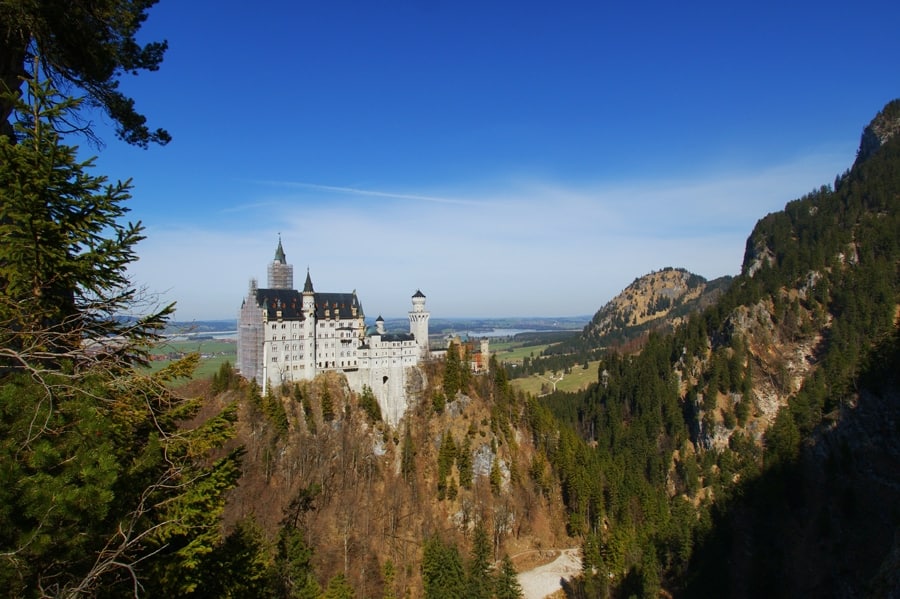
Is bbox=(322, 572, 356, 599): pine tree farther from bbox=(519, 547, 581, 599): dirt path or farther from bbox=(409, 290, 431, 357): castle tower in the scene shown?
bbox=(409, 290, 431, 357): castle tower

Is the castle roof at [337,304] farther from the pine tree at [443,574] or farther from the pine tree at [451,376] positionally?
the pine tree at [443,574]

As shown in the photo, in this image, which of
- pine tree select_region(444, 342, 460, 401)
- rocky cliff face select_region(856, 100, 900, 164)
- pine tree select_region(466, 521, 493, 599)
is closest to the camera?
pine tree select_region(466, 521, 493, 599)

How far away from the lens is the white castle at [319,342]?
70375 mm

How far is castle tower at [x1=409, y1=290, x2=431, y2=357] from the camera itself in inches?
3147

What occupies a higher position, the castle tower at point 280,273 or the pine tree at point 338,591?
the castle tower at point 280,273

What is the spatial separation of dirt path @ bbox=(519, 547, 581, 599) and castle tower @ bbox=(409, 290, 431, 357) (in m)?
34.2

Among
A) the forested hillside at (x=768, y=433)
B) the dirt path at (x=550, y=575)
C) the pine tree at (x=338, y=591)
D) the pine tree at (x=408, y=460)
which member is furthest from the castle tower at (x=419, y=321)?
the pine tree at (x=338, y=591)

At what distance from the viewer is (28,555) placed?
7930 millimetres

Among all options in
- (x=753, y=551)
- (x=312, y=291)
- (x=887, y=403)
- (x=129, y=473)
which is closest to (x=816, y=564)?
(x=753, y=551)

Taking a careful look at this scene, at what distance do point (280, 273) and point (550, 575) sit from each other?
194 ft

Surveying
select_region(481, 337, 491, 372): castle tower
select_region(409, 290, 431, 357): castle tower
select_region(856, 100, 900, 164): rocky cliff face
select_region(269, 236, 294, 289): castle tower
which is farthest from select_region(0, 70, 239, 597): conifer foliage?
select_region(856, 100, 900, 164): rocky cliff face

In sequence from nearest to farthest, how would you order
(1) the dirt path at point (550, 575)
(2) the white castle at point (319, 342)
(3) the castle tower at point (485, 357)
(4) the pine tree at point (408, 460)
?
→ (1) the dirt path at point (550, 575)
(2) the white castle at point (319, 342)
(4) the pine tree at point (408, 460)
(3) the castle tower at point (485, 357)

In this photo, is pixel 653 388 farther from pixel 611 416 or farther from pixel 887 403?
→ pixel 887 403

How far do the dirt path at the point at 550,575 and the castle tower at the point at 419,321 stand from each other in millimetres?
34191
